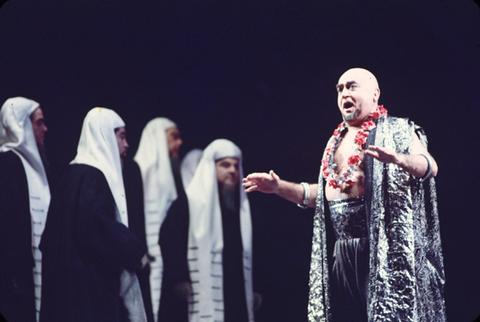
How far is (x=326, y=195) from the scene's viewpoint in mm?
2965

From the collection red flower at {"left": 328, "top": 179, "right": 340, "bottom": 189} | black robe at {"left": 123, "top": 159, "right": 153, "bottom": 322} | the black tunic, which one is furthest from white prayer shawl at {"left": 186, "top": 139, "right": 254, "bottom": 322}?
red flower at {"left": 328, "top": 179, "right": 340, "bottom": 189}

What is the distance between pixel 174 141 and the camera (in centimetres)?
328

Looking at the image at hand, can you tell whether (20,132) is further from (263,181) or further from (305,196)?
(305,196)

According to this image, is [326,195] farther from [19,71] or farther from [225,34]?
[19,71]

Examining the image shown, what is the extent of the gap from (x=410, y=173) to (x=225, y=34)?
143 cm

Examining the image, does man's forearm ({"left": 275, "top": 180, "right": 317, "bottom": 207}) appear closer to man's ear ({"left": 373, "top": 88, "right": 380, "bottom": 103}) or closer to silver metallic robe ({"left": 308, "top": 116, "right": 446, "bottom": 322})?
silver metallic robe ({"left": 308, "top": 116, "right": 446, "bottom": 322})

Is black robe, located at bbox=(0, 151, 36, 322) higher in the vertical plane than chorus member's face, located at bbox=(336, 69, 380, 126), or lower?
lower

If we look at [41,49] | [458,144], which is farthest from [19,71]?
[458,144]

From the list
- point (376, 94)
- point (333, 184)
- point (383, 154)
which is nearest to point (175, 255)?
point (333, 184)

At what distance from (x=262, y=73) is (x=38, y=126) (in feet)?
4.55

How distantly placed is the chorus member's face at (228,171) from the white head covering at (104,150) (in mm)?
587

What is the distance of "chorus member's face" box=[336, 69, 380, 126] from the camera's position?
2.98m

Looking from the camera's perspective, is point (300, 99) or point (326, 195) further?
point (300, 99)

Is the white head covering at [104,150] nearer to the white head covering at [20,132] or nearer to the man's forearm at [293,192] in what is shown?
the white head covering at [20,132]
